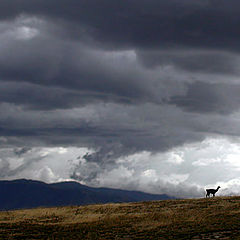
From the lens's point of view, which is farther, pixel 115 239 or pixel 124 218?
pixel 124 218

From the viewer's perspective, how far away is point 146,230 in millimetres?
45750

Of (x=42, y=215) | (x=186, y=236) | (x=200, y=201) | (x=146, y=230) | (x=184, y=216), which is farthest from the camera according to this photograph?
(x=200, y=201)

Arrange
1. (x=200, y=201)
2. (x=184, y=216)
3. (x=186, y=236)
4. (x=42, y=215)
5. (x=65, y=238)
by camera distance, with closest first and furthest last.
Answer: (x=186, y=236)
(x=65, y=238)
(x=184, y=216)
(x=42, y=215)
(x=200, y=201)

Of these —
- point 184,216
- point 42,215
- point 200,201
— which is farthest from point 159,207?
point 42,215

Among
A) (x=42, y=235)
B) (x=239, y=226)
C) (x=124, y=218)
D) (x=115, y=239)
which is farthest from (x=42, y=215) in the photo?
(x=239, y=226)

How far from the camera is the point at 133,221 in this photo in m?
53.2

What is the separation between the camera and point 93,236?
43.0 metres

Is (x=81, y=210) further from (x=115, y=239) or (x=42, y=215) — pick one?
(x=115, y=239)

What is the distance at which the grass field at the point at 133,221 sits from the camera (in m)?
42.8

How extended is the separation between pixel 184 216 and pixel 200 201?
582 inches

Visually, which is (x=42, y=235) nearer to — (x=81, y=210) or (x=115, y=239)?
(x=115, y=239)

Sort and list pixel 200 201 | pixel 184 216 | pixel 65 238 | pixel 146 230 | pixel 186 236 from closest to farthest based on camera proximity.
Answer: pixel 186 236 → pixel 65 238 → pixel 146 230 → pixel 184 216 → pixel 200 201

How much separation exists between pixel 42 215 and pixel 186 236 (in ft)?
95.6

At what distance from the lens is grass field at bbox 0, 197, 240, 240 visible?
4275 cm
